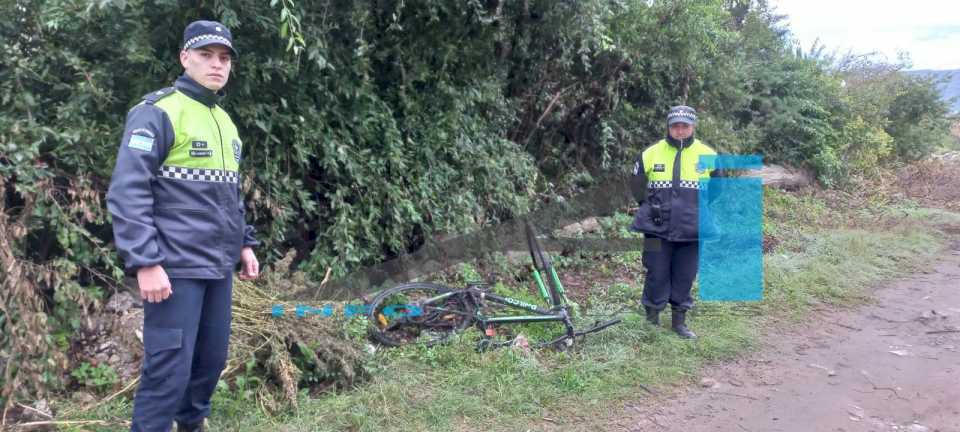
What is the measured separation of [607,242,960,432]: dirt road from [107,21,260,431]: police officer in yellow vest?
2.33 meters

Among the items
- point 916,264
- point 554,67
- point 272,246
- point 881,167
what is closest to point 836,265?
point 916,264

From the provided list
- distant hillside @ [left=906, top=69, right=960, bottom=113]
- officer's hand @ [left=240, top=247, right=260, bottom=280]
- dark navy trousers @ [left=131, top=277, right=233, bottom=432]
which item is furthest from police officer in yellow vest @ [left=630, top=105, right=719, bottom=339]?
distant hillside @ [left=906, top=69, right=960, bottom=113]

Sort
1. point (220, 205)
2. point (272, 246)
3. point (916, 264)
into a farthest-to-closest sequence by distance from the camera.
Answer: point (916, 264)
point (272, 246)
point (220, 205)

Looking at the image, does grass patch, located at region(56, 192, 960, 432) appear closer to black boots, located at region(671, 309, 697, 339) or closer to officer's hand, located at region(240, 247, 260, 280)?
black boots, located at region(671, 309, 697, 339)

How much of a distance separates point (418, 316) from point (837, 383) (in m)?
2.97

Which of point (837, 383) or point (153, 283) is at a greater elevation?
point (153, 283)

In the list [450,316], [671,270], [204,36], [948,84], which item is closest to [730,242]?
[671,270]

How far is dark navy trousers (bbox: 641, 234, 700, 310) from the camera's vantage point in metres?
5.32

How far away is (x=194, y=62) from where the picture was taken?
2932 millimetres

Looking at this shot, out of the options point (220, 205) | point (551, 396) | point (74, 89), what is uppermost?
point (74, 89)

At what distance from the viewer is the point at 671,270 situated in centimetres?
544

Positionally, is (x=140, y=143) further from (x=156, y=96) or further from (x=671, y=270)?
(x=671, y=270)

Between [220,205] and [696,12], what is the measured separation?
6897 mm

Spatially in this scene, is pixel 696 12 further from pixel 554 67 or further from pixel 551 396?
pixel 551 396
